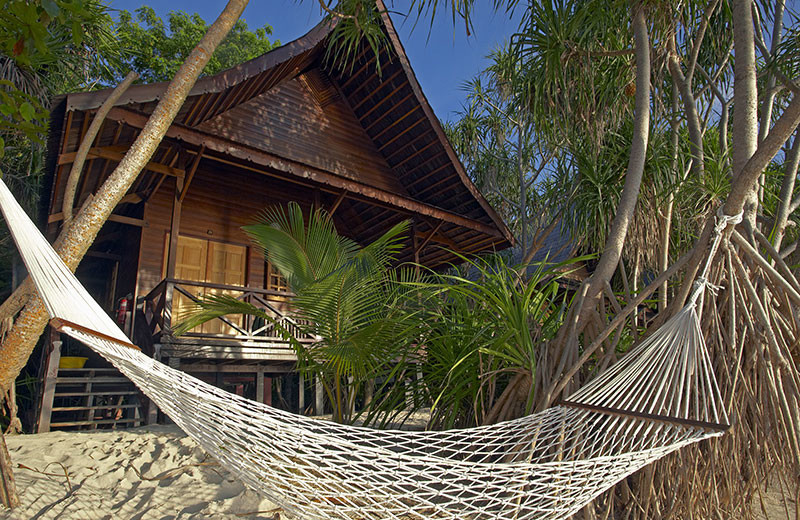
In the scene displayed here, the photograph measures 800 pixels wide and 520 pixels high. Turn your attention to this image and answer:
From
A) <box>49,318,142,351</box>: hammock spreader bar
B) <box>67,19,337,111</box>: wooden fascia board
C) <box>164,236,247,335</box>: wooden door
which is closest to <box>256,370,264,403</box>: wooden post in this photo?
<box>164,236,247,335</box>: wooden door

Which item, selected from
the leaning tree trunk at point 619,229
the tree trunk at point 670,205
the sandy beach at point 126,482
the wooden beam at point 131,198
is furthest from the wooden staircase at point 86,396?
the tree trunk at point 670,205

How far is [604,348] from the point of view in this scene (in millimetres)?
2551

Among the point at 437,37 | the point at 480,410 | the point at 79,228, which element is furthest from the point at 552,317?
the point at 79,228

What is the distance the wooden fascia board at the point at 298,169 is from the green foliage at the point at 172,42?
8.01 m

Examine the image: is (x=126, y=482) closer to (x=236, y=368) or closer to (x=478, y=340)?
(x=478, y=340)

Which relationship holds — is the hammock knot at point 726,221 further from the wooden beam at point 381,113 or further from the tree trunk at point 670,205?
the wooden beam at point 381,113

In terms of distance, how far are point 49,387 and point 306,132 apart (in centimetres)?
423

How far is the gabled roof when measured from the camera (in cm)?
574

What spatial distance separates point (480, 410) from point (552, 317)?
583 mm

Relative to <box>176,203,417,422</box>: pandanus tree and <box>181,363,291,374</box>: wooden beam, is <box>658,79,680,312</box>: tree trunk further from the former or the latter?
<box>181,363,291,374</box>: wooden beam

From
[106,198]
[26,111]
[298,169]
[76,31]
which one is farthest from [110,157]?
[26,111]

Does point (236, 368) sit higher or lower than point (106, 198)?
lower

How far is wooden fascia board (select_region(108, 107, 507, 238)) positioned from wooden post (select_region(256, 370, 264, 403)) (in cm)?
206

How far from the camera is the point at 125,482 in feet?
8.30
